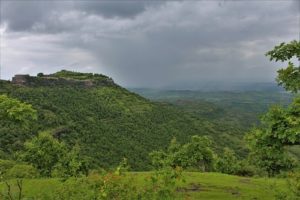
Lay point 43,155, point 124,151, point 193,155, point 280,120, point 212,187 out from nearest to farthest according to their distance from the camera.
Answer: point 280,120, point 212,187, point 43,155, point 193,155, point 124,151

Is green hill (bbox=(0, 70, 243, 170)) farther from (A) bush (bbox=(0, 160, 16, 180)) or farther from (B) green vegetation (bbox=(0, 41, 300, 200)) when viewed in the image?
(A) bush (bbox=(0, 160, 16, 180))

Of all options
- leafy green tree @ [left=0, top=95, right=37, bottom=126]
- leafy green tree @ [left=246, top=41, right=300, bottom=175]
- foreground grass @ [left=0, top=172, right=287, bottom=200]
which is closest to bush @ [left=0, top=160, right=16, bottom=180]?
Answer: foreground grass @ [left=0, top=172, right=287, bottom=200]

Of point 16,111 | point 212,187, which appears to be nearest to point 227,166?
point 212,187

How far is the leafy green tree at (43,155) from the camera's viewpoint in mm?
67000

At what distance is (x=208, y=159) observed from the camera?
76.3 m

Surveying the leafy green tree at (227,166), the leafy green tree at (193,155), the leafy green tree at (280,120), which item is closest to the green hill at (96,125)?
the leafy green tree at (193,155)

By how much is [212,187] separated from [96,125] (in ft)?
356

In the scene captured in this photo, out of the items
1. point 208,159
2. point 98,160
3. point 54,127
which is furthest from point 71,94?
point 208,159

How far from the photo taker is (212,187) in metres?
44.2

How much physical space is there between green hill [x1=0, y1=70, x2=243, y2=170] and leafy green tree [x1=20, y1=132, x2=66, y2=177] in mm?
29850

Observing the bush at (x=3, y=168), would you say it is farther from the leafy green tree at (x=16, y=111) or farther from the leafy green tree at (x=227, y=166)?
the leafy green tree at (x=227, y=166)

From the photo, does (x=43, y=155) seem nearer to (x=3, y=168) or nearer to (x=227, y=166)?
(x=227, y=166)

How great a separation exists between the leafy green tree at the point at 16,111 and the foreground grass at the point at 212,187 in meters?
16.5

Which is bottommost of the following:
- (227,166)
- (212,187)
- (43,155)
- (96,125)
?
(227,166)
